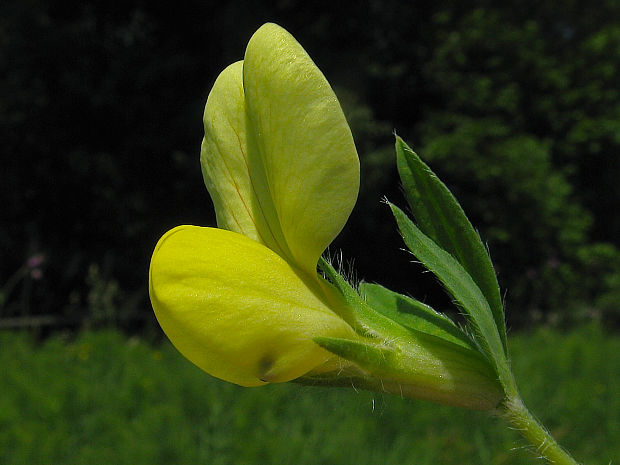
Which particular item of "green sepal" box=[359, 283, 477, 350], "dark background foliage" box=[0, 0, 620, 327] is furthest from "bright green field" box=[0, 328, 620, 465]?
"dark background foliage" box=[0, 0, 620, 327]

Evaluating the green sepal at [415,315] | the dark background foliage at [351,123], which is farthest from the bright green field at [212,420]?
the dark background foliage at [351,123]

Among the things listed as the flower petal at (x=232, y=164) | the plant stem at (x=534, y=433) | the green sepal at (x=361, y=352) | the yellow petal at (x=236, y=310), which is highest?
the flower petal at (x=232, y=164)

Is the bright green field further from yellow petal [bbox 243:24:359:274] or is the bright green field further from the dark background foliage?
the dark background foliage

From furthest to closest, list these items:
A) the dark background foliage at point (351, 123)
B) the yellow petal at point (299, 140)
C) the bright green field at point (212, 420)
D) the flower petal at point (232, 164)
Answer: the dark background foliage at point (351, 123)
the bright green field at point (212, 420)
the flower petal at point (232, 164)
the yellow petal at point (299, 140)

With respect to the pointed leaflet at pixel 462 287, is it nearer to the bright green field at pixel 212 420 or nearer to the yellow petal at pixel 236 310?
the yellow petal at pixel 236 310

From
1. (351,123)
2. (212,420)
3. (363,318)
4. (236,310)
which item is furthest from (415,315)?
(351,123)

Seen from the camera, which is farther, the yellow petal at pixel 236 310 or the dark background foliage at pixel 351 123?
the dark background foliage at pixel 351 123

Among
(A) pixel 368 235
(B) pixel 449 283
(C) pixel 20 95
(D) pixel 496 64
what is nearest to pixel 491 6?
(D) pixel 496 64
